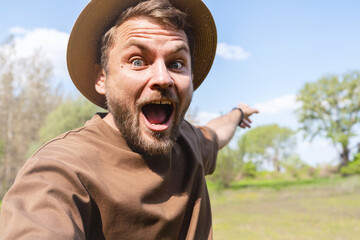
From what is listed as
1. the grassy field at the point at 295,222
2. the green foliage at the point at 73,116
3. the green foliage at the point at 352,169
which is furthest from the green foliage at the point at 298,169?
the green foliage at the point at 73,116

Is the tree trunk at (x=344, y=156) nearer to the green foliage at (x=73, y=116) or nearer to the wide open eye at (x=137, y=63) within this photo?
the green foliage at (x=73, y=116)

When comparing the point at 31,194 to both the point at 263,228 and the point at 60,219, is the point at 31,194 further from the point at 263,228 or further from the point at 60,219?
the point at 263,228

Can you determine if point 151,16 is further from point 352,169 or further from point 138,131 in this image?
point 352,169

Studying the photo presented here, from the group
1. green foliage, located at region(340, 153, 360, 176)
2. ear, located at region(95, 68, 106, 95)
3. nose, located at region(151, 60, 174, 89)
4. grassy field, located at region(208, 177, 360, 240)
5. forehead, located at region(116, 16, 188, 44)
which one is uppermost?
forehead, located at region(116, 16, 188, 44)

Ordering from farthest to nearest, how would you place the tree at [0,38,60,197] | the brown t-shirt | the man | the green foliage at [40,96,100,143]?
the tree at [0,38,60,197], the green foliage at [40,96,100,143], the man, the brown t-shirt

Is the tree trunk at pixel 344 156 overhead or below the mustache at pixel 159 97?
below

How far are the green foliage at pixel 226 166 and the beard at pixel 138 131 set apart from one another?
22662mm

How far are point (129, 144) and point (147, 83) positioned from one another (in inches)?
12.3

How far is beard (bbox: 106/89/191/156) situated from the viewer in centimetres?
163

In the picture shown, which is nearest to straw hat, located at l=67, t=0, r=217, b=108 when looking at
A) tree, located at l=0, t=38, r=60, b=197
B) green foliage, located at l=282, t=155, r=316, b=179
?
tree, located at l=0, t=38, r=60, b=197

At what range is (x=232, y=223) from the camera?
1150 centimetres

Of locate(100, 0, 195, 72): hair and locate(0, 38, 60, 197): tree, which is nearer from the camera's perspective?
locate(100, 0, 195, 72): hair

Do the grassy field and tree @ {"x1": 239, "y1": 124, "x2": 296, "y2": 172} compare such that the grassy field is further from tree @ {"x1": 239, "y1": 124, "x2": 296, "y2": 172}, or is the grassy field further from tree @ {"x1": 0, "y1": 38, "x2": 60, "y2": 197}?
tree @ {"x1": 239, "y1": 124, "x2": 296, "y2": 172}

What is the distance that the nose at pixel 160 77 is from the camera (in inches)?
61.3
